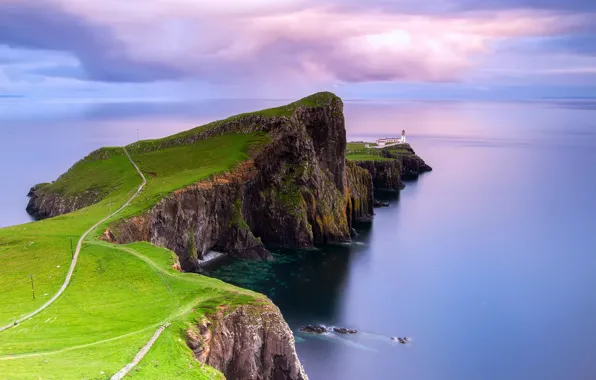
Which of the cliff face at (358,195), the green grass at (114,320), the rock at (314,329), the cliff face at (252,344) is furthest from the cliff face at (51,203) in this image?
the cliff face at (252,344)

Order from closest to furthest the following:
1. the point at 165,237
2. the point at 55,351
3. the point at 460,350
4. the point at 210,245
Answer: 1. the point at 55,351
2. the point at 460,350
3. the point at 165,237
4. the point at 210,245

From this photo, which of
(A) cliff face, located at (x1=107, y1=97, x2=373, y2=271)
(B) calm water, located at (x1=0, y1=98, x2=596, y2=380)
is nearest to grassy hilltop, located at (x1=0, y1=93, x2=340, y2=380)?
(A) cliff face, located at (x1=107, y1=97, x2=373, y2=271)

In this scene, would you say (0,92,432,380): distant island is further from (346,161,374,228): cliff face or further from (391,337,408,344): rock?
(391,337,408,344): rock

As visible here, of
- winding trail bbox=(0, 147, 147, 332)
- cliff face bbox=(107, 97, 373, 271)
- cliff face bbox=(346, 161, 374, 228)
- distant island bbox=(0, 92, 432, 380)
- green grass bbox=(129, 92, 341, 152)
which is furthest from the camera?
cliff face bbox=(346, 161, 374, 228)

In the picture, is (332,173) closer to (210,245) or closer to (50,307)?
(210,245)

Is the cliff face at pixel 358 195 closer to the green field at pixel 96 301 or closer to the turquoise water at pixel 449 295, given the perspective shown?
the turquoise water at pixel 449 295

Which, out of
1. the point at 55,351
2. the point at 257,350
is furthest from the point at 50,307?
the point at 257,350
